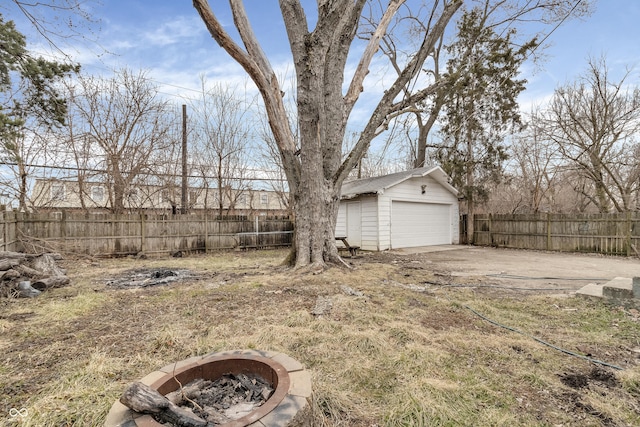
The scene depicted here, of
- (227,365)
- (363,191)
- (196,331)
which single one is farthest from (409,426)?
(363,191)

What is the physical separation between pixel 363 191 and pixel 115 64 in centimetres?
966

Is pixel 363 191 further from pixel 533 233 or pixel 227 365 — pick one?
pixel 227 365

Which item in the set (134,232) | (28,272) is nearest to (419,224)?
(134,232)

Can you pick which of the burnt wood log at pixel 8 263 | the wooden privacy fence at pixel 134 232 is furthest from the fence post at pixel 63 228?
the burnt wood log at pixel 8 263

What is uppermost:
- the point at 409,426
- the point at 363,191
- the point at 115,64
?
the point at 115,64

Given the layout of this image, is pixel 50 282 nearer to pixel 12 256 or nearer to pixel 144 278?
pixel 12 256

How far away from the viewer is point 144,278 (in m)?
6.22

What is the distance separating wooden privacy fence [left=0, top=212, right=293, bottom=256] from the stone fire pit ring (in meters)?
7.17

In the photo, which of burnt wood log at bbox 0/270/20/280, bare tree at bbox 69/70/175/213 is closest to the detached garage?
bare tree at bbox 69/70/175/213

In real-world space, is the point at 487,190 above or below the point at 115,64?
below

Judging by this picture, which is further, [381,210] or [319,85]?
[381,210]

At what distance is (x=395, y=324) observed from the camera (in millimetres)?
3457

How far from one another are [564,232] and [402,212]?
5.68 meters

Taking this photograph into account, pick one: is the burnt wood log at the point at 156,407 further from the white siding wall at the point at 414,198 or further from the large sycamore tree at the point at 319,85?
the white siding wall at the point at 414,198
